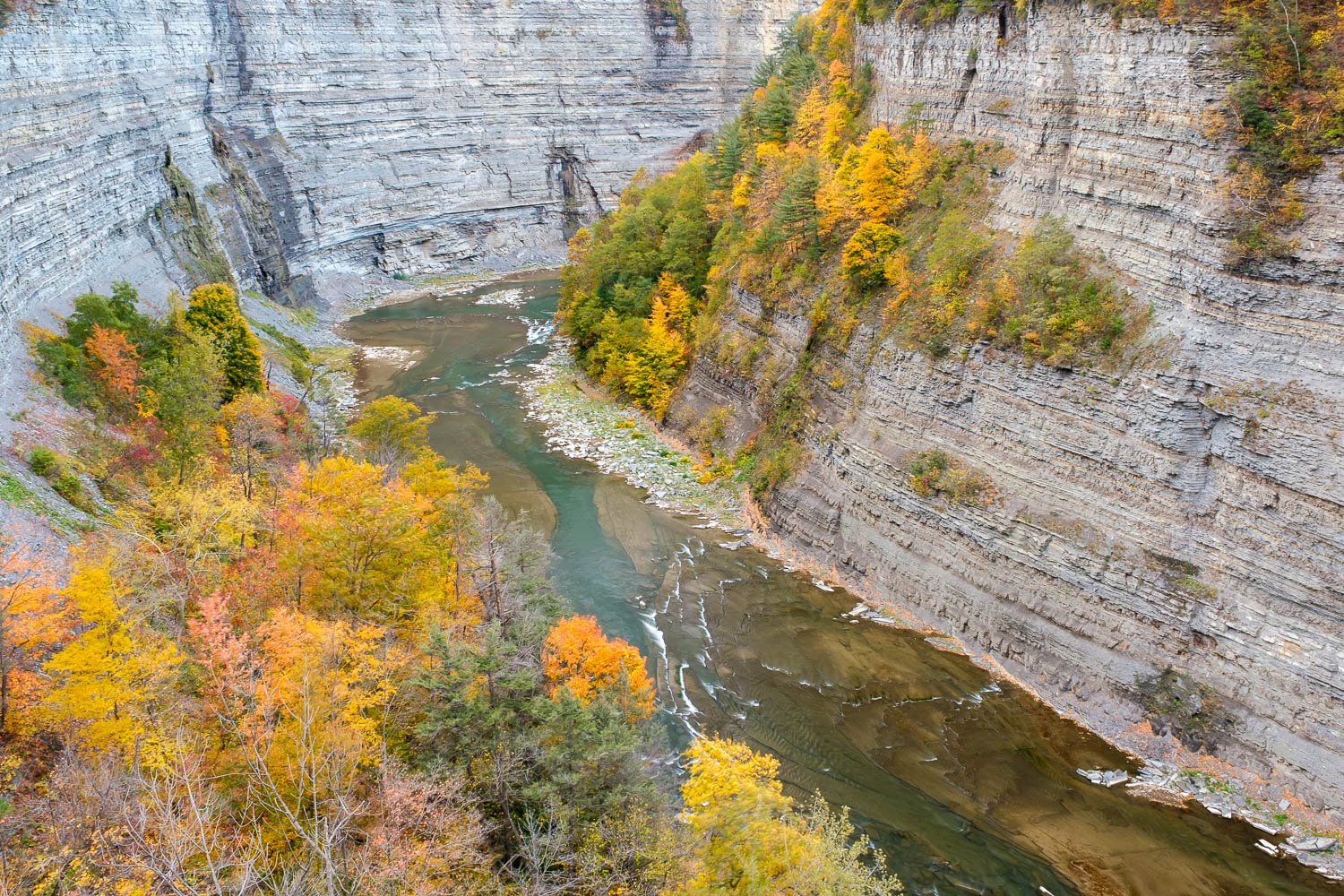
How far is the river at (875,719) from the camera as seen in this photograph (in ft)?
61.7

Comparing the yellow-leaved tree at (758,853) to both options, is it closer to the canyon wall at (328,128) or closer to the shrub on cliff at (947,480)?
the shrub on cliff at (947,480)

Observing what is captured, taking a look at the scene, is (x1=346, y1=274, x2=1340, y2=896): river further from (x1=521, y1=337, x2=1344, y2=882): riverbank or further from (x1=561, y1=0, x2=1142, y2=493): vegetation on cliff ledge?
(x1=561, y1=0, x2=1142, y2=493): vegetation on cliff ledge

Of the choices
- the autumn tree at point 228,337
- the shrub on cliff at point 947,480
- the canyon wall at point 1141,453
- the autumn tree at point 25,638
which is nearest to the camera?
the autumn tree at point 25,638

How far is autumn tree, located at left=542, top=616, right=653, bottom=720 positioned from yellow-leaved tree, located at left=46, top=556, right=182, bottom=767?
7029 millimetres

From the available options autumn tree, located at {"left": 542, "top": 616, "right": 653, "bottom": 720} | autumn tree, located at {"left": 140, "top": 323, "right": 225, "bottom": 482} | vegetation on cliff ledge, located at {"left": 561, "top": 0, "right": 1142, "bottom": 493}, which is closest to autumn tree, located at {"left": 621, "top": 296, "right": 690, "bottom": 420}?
vegetation on cliff ledge, located at {"left": 561, "top": 0, "right": 1142, "bottom": 493}

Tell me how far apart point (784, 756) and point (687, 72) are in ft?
267

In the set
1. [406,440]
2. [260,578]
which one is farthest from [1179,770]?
[406,440]

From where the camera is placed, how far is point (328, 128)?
2817 inches

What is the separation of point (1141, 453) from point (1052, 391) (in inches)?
127

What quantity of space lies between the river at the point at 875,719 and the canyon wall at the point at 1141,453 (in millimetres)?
1947

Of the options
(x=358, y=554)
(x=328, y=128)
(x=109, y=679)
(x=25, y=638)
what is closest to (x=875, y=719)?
(x=358, y=554)

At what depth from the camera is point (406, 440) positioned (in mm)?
35438

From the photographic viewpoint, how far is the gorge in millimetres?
20250

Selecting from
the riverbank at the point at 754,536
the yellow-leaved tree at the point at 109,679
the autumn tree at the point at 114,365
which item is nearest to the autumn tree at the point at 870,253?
the riverbank at the point at 754,536
